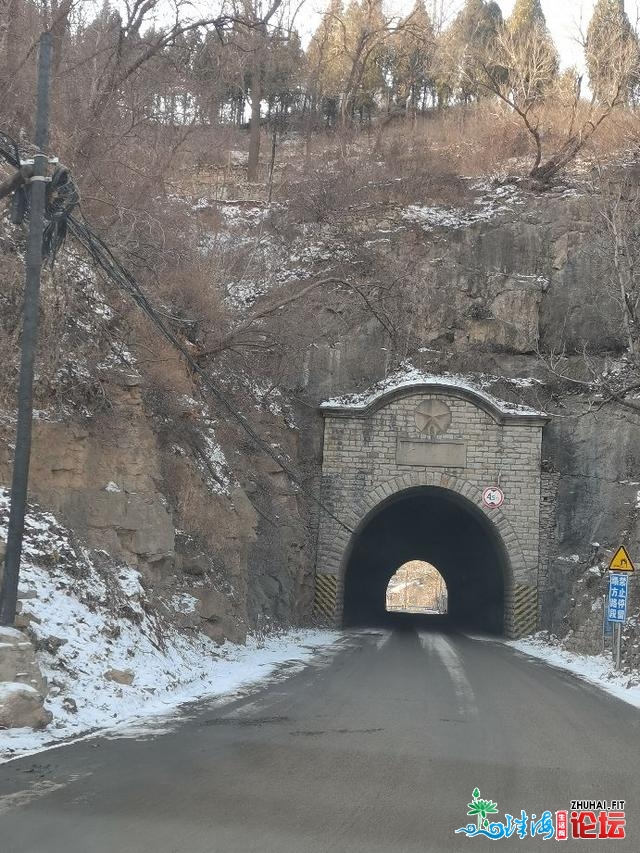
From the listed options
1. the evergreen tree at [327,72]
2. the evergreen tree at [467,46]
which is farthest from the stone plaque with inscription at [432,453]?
the evergreen tree at [327,72]

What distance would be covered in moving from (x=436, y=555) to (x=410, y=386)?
14576 mm

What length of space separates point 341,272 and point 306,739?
22.4 metres

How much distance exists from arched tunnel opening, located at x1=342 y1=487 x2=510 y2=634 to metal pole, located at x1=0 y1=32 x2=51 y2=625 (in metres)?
17.5

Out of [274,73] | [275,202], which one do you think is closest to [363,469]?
[275,202]

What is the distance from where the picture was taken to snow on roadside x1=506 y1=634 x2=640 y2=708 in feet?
42.8

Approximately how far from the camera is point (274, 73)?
4291 centimetres

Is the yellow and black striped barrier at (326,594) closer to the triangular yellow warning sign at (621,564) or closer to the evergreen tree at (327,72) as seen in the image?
the triangular yellow warning sign at (621,564)

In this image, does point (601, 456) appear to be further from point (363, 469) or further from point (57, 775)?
point (57, 775)

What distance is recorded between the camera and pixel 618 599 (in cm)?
1520

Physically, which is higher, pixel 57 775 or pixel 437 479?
pixel 437 479

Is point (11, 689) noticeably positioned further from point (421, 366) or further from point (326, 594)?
point (421, 366)

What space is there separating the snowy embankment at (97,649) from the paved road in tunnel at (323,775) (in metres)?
0.63

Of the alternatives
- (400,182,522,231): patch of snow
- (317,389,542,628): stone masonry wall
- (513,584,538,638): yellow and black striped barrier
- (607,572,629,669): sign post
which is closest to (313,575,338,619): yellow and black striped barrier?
(317,389,542,628): stone masonry wall

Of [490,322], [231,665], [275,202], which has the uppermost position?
[275,202]
